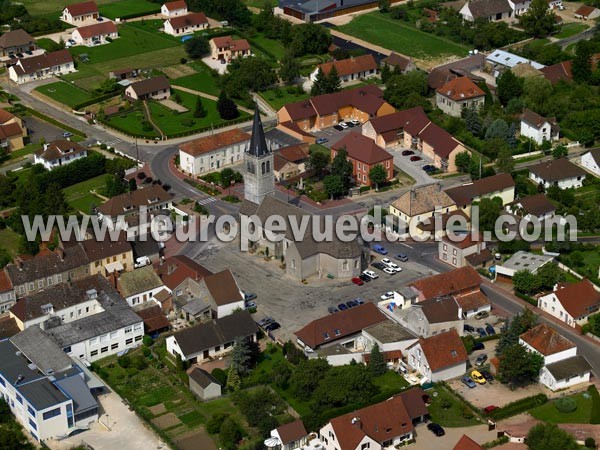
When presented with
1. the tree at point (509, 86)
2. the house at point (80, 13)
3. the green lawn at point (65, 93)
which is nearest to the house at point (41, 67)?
the green lawn at point (65, 93)

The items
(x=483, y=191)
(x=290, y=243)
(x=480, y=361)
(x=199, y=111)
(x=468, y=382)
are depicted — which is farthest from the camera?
(x=199, y=111)

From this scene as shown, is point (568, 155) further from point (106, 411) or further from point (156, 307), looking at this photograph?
point (106, 411)

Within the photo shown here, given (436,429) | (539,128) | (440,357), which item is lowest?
(436,429)

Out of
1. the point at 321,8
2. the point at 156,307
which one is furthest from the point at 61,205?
the point at 321,8

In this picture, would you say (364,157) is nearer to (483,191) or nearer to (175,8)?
(483,191)

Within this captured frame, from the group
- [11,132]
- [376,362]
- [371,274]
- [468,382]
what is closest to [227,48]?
[11,132]

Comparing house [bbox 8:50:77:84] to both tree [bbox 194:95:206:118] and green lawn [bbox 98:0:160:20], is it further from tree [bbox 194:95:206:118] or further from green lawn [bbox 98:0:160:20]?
tree [bbox 194:95:206:118]

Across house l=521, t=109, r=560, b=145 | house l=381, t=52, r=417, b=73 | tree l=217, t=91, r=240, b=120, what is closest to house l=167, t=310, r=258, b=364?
tree l=217, t=91, r=240, b=120
